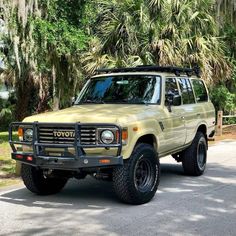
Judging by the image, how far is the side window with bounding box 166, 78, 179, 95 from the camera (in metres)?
8.56

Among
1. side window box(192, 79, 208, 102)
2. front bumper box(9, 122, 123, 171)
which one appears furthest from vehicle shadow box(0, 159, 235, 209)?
side window box(192, 79, 208, 102)

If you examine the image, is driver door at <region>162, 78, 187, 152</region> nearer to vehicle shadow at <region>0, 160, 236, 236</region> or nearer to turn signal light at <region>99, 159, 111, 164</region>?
vehicle shadow at <region>0, 160, 236, 236</region>

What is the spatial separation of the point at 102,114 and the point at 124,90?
55.7 inches

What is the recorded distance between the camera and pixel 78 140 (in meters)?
6.77

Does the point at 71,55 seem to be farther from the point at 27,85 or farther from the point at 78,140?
the point at 78,140

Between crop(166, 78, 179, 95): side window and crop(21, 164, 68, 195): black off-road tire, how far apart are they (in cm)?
257

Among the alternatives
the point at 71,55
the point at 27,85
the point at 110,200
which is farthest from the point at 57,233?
the point at 27,85

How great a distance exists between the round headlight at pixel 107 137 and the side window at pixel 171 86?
6.79 ft

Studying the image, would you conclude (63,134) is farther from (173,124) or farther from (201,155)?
(201,155)

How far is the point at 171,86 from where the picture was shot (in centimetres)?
874

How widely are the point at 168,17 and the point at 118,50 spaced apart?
203 cm

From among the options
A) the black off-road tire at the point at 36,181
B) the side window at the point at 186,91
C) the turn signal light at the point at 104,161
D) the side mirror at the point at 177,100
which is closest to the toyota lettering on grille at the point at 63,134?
the turn signal light at the point at 104,161

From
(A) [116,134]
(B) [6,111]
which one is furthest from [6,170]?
(B) [6,111]

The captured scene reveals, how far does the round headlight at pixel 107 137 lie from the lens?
6.73 meters
